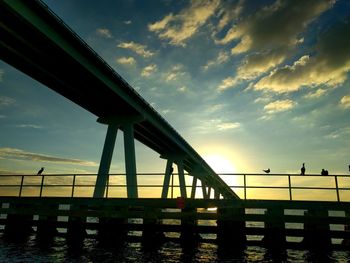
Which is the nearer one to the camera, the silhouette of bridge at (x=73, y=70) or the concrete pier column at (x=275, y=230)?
the concrete pier column at (x=275, y=230)

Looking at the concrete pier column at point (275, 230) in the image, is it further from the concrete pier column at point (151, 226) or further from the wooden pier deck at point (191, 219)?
the concrete pier column at point (151, 226)

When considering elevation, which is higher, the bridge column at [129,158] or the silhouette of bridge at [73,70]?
the silhouette of bridge at [73,70]

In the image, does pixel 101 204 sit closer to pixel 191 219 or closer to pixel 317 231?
pixel 191 219

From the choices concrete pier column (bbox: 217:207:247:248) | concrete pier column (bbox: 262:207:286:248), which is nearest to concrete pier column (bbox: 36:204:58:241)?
concrete pier column (bbox: 217:207:247:248)

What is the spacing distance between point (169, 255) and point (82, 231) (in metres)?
7.09

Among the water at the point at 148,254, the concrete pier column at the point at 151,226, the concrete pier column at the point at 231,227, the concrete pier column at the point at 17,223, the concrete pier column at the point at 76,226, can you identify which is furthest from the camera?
the concrete pier column at the point at 17,223

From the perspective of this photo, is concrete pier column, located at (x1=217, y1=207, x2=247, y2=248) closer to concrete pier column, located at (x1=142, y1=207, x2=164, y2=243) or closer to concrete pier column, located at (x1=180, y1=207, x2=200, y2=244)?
concrete pier column, located at (x1=180, y1=207, x2=200, y2=244)

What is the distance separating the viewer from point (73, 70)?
21250mm

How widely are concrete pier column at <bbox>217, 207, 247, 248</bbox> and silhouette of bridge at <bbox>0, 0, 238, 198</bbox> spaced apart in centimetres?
292

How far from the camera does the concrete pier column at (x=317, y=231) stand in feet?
43.7

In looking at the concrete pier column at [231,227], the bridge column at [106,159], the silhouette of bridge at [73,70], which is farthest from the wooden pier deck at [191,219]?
the bridge column at [106,159]

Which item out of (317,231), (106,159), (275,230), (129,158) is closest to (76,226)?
(275,230)

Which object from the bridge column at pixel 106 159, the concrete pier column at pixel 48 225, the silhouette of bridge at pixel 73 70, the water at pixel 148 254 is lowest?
the water at pixel 148 254

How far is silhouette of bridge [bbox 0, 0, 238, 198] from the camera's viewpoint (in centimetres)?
1650
